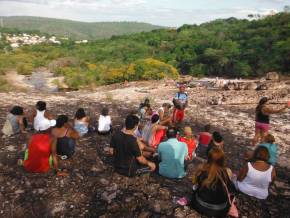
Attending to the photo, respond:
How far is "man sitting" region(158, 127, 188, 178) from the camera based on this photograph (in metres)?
5.38

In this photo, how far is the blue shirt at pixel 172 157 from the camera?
5379 millimetres

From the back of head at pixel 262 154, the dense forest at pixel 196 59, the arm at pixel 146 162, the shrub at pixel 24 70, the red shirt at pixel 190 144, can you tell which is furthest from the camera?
the shrub at pixel 24 70

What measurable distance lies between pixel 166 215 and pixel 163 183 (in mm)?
912

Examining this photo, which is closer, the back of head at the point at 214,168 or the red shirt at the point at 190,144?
the back of head at the point at 214,168

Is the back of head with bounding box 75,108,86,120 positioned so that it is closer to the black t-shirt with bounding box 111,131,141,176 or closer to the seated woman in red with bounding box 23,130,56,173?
the seated woman in red with bounding box 23,130,56,173

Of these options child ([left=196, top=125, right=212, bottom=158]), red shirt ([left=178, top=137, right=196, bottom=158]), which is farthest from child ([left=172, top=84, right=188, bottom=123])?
red shirt ([left=178, top=137, right=196, bottom=158])

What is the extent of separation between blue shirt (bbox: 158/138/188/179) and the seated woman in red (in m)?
1.91

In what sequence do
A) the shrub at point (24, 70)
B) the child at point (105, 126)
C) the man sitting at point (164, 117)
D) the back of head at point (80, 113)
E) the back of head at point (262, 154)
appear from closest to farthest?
the back of head at point (262, 154) < the back of head at point (80, 113) < the child at point (105, 126) < the man sitting at point (164, 117) < the shrub at point (24, 70)

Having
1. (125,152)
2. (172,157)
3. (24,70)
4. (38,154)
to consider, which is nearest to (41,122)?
(38,154)

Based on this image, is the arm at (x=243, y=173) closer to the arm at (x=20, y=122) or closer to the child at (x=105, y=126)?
the child at (x=105, y=126)

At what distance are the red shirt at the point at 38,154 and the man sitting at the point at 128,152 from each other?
114 cm

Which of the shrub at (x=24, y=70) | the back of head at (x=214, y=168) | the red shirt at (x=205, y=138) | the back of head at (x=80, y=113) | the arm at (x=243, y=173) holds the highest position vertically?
the back of head at (x=214, y=168)

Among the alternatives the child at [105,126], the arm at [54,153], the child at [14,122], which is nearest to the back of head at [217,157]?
the arm at [54,153]

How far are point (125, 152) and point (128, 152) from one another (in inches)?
2.3
